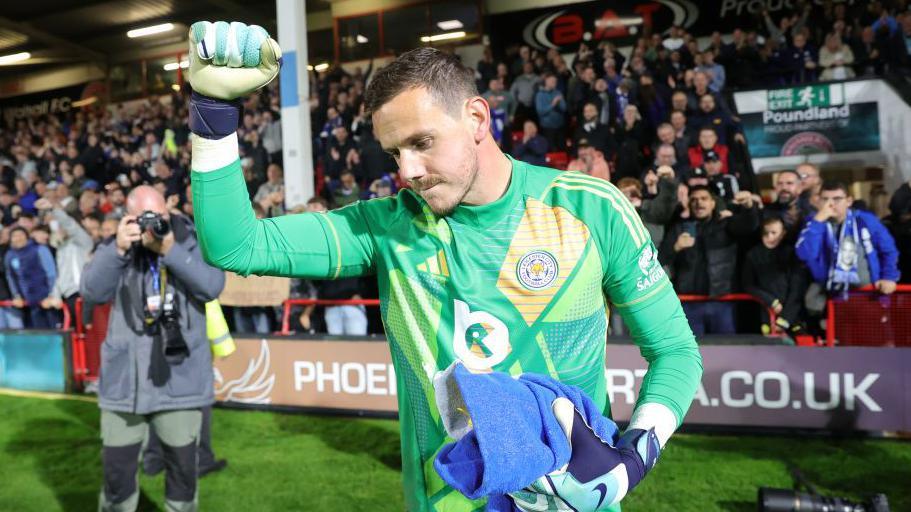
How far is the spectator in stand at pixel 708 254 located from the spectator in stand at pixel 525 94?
213 inches

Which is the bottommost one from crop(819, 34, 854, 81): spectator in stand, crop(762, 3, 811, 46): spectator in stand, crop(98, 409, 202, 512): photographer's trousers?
crop(98, 409, 202, 512): photographer's trousers

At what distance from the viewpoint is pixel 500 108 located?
11.9 m

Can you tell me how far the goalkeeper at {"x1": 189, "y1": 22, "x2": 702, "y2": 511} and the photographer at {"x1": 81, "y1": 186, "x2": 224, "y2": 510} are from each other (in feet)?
7.30

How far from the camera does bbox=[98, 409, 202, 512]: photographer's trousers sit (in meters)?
3.83

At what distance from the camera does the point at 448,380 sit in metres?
1.53

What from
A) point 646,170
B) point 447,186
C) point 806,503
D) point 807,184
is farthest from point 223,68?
point 646,170

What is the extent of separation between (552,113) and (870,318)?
645 cm

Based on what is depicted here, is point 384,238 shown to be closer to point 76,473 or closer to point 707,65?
point 76,473

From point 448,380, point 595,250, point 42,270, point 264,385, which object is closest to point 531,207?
point 595,250

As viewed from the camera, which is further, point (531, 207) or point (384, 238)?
point (384, 238)

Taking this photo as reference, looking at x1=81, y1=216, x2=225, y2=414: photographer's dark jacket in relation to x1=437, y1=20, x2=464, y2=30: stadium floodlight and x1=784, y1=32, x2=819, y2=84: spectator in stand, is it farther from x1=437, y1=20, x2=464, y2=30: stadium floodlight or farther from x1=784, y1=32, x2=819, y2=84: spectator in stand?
x1=437, y1=20, x2=464, y2=30: stadium floodlight

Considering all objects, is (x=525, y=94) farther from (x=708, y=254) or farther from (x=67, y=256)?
(x=67, y=256)

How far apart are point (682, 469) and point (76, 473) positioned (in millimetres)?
4900

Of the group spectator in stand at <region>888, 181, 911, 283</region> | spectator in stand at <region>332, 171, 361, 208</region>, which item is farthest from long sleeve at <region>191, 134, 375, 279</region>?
spectator in stand at <region>332, 171, 361, 208</region>
